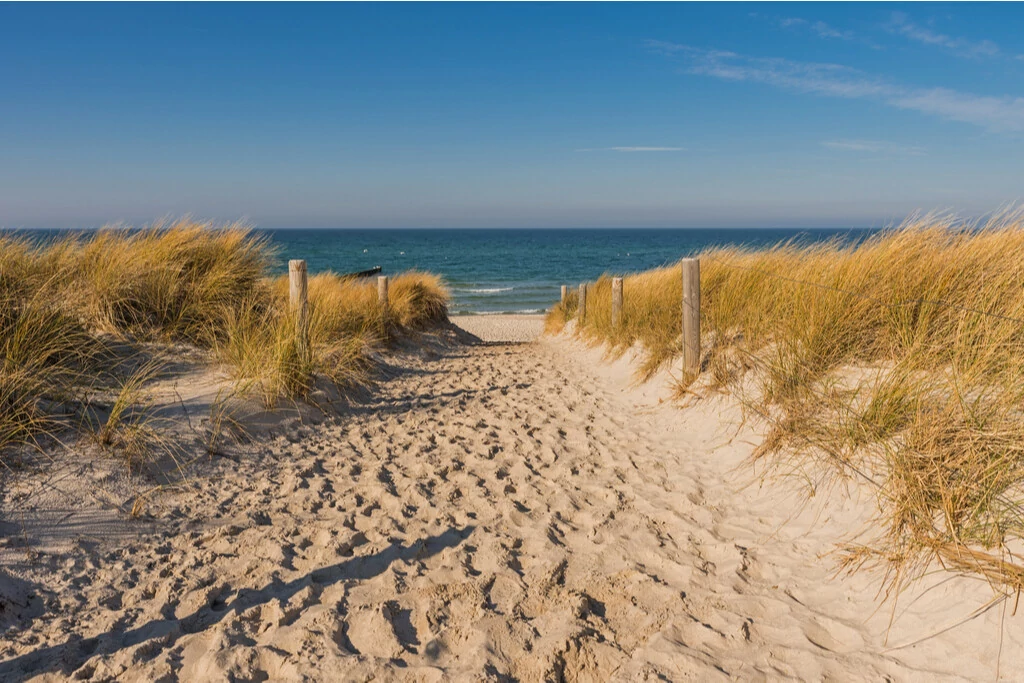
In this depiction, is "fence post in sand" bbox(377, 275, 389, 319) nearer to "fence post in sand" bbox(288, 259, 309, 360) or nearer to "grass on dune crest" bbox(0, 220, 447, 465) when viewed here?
"grass on dune crest" bbox(0, 220, 447, 465)

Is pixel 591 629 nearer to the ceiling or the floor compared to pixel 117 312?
nearer to the floor

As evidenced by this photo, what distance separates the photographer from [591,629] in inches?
102

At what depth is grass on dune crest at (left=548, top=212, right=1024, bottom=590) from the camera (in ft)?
8.85

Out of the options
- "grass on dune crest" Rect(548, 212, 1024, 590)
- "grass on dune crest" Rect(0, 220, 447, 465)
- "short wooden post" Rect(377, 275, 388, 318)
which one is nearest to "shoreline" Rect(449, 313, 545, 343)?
"short wooden post" Rect(377, 275, 388, 318)

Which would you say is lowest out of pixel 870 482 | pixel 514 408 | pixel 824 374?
pixel 514 408

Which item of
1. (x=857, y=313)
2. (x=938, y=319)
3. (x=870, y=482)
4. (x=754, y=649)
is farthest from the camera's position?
(x=857, y=313)

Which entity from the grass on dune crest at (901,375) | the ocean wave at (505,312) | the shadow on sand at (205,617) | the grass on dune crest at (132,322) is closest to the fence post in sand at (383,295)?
the grass on dune crest at (132,322)

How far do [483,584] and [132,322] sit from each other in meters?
4.96

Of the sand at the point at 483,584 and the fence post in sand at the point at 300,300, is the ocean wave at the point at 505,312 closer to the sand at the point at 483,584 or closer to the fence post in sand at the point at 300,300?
the fence post in sand at the point at 300,300

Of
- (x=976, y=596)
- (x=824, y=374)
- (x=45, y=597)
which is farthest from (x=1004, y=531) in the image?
(x=45, y=597)

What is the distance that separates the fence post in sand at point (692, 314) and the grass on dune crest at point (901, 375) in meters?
0.15

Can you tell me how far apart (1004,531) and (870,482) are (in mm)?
793

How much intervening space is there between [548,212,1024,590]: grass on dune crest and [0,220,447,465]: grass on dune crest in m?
3.91

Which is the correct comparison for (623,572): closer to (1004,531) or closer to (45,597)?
(1004,531)
